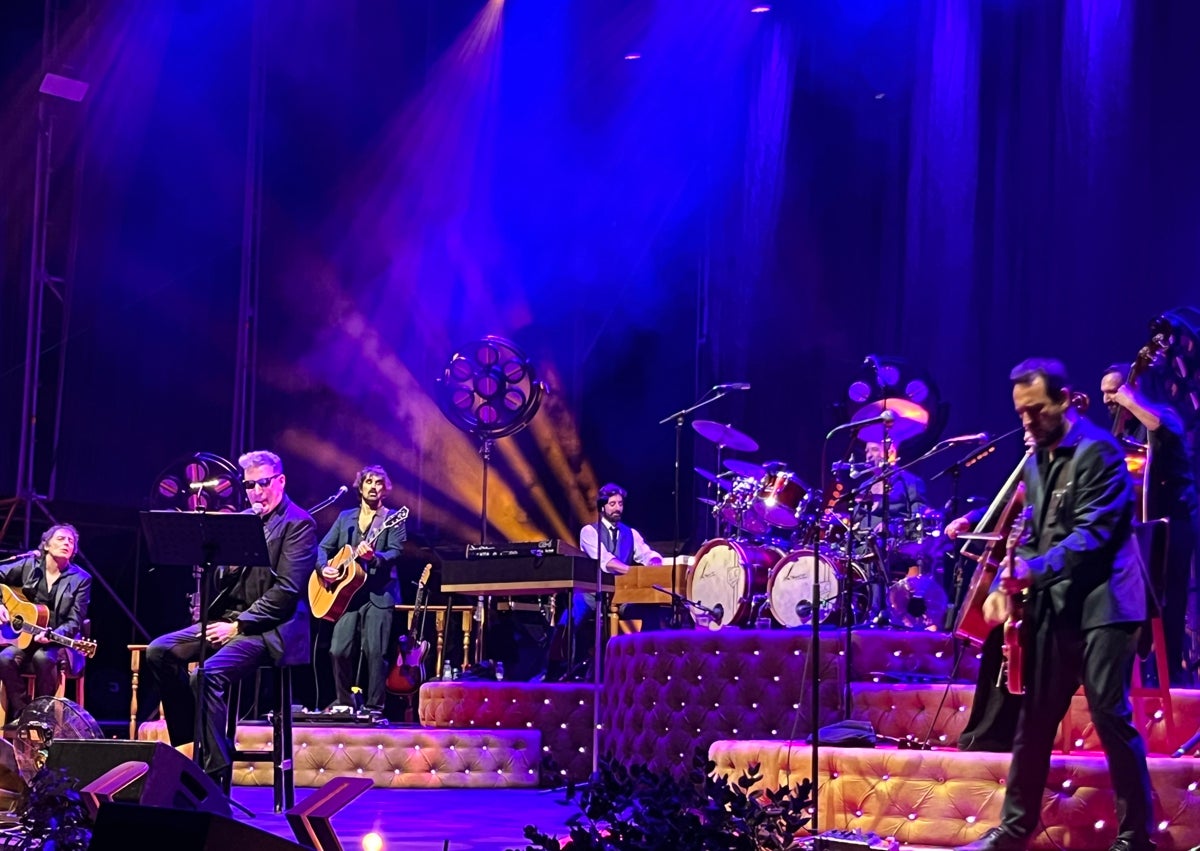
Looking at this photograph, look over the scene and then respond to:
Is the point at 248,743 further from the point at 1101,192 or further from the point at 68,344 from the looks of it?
the point at 1101,192

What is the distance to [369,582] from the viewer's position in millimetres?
10297

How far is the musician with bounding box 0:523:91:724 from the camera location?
34.3ft

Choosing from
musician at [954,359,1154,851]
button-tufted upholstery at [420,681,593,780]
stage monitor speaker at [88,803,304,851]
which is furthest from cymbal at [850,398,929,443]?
stage monitor speaker at [88,803,304,851]

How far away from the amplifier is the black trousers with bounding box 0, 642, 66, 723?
318 centimetres

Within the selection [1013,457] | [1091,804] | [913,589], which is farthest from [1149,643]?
[1013,457]

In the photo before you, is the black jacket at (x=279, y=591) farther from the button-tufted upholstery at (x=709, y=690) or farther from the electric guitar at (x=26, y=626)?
the electric guitar at (x=26, y=626)

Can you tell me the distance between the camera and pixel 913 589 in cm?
963

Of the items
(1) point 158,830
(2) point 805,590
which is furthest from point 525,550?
(1) point 158,830

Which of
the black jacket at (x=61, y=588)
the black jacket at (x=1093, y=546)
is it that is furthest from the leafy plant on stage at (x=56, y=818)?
the black jacket at (x=61, y=588)

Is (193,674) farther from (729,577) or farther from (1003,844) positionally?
(729,577)

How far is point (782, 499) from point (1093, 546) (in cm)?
573

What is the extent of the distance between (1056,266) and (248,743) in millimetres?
7177

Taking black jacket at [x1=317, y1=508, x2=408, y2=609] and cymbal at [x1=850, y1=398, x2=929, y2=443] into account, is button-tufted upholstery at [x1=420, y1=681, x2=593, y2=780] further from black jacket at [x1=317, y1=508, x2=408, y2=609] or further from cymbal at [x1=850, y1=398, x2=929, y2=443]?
cymbal at [x1=850, y1=398, x2=929, y2=443]

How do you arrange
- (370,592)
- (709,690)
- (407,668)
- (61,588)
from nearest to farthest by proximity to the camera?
(709,690)
(370,592)
(61,588)
(407,668)
